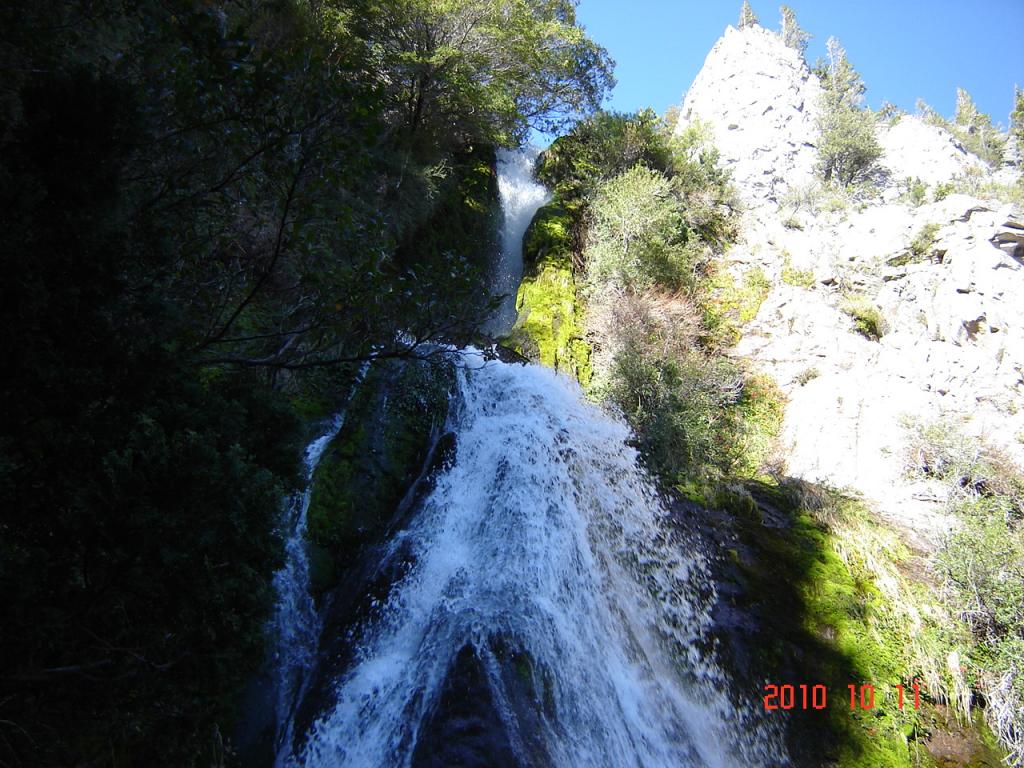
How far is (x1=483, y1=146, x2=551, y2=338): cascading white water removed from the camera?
13531 mm

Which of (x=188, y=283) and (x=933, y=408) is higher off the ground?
(x=933, y=408)

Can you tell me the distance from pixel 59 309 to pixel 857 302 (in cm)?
1399

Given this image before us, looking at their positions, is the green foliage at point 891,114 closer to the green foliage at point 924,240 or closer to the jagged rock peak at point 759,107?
the jagged rock peak at point 759,107

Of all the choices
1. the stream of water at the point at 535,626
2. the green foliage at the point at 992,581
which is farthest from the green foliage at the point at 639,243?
the green foliage at the point at 992,581

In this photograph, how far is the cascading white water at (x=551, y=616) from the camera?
433 centimetres

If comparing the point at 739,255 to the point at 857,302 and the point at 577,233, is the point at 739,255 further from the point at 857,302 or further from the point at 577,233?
the point at 577,233

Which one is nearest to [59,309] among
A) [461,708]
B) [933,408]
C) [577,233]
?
[461,708]

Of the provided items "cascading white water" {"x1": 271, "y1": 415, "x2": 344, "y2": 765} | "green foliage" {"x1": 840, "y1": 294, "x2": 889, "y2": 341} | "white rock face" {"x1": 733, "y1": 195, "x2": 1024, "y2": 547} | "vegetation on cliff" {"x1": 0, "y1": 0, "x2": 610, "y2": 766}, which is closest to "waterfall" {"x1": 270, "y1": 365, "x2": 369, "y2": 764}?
"cascading white water" {"x1": 271, "y1": 415, "x2": 344, "y2": 765}

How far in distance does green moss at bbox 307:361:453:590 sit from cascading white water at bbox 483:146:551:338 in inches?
213

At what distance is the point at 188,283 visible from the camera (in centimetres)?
353
